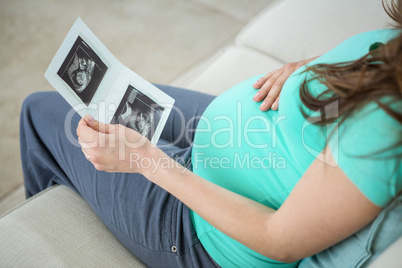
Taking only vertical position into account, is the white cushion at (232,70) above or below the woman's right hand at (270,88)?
above

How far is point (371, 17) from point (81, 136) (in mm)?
1035

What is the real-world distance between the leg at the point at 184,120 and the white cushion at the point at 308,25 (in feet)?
1.47

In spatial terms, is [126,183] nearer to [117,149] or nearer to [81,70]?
[117,149]

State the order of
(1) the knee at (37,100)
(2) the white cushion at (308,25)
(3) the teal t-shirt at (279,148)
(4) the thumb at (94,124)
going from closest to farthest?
(3) the teal t-shirt at (279,148)
(4) the thumb at (94,124)
(1) the knee at (37,100)
(2) the white cushion at (308,25)

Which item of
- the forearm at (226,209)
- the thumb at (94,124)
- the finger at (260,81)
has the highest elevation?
the finger at (260,81)

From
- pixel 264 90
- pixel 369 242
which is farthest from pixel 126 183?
pixel 369 242

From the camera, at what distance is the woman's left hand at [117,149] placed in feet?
2.30

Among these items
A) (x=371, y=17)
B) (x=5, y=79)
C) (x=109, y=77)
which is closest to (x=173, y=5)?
(x=5, y=79)

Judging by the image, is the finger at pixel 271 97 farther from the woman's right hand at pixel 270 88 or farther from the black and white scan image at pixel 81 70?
the black and white scan image at pixel 81 70

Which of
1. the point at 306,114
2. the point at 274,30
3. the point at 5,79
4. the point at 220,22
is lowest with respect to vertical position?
the point at 306,114

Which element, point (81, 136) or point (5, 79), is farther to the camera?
point (5, 79)

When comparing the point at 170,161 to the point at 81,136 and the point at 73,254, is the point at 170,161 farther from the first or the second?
the point at 73,254

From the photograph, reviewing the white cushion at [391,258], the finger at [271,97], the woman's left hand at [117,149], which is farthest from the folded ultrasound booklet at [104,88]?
the white cushion at [391,258]

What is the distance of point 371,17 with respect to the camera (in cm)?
122
